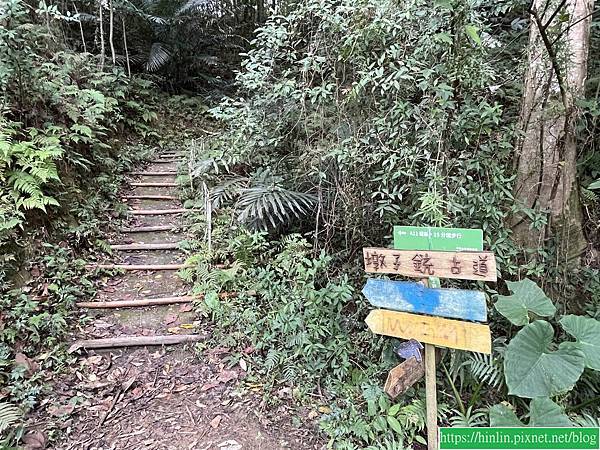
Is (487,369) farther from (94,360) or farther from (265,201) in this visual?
(94,360)

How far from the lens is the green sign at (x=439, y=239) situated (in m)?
2.02

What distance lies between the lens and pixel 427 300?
6.89 ft

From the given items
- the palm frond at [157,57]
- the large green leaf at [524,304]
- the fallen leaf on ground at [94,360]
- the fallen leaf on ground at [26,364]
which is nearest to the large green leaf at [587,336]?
the large green leaf at [524,304]

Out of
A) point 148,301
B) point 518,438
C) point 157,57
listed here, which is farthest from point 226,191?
point 157,57

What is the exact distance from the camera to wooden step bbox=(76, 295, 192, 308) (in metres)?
3.57

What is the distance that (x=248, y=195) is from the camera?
13.7 ft

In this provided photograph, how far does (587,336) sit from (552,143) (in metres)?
1.35

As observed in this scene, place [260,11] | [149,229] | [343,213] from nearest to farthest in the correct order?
[343,213], [149,229], [260,11]

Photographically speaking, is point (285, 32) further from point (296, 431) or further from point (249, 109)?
point (296, 431)

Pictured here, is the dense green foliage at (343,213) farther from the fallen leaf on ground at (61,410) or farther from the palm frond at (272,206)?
the fallen leaf on ground at (61,410)

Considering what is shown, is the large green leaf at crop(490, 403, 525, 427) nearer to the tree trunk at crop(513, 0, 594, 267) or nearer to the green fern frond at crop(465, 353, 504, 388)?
the green fern frond at crop(465, 353, 504, 388)

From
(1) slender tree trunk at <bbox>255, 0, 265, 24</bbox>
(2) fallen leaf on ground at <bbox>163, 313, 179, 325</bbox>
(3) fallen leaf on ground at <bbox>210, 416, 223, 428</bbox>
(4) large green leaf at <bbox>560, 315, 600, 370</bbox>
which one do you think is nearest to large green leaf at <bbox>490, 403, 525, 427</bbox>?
(4) large green leaf at <bbox>560, 315, 600, 370</bbox>

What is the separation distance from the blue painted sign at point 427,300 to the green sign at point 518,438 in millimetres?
617

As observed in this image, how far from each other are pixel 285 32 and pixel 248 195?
1588 mm
